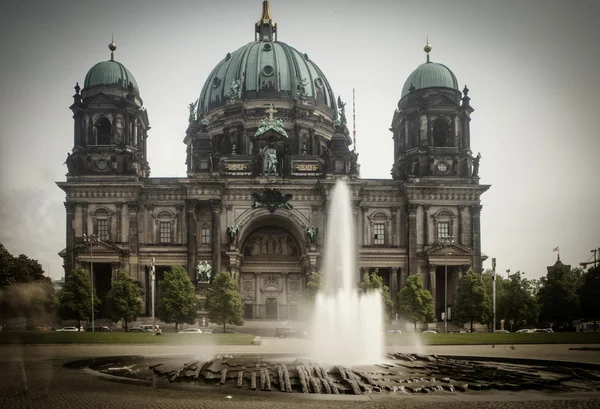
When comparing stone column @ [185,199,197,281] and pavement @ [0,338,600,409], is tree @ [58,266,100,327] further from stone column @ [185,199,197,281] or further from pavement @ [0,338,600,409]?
pavement @ [0,338,600,409]

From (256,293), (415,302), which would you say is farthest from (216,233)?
(415,302)

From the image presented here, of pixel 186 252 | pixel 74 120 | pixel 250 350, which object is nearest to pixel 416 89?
pixel 186 252

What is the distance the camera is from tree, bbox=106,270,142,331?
7381 cm

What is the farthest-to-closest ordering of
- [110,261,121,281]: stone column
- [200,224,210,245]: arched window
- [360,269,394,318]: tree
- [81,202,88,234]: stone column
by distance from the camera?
[200,224,210,245]: arched window, [81,202,88,234]: stone column, [110,261,121,281]: stone column, [360,269,394,318]: tree

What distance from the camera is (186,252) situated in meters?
84.6

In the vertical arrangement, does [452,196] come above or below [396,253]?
above

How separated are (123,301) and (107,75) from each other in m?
28.4

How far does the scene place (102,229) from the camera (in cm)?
8362

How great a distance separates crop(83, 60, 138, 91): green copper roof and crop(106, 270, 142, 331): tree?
24.7 m

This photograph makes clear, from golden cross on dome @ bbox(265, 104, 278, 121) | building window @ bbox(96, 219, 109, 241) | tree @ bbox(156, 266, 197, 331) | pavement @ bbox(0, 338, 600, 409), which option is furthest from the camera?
golden cross on dome @ bbox(265, 104, 278, 121)

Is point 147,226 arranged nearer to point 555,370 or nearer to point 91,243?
point 91,243

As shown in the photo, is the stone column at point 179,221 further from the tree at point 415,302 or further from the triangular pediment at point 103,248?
the tree at point 415,302

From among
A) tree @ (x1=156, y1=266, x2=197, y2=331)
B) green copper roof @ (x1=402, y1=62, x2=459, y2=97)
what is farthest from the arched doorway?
green copper roof @ (x1=402, y1=62, x2=459, y2=97)

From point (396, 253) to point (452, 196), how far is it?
30.4ft
